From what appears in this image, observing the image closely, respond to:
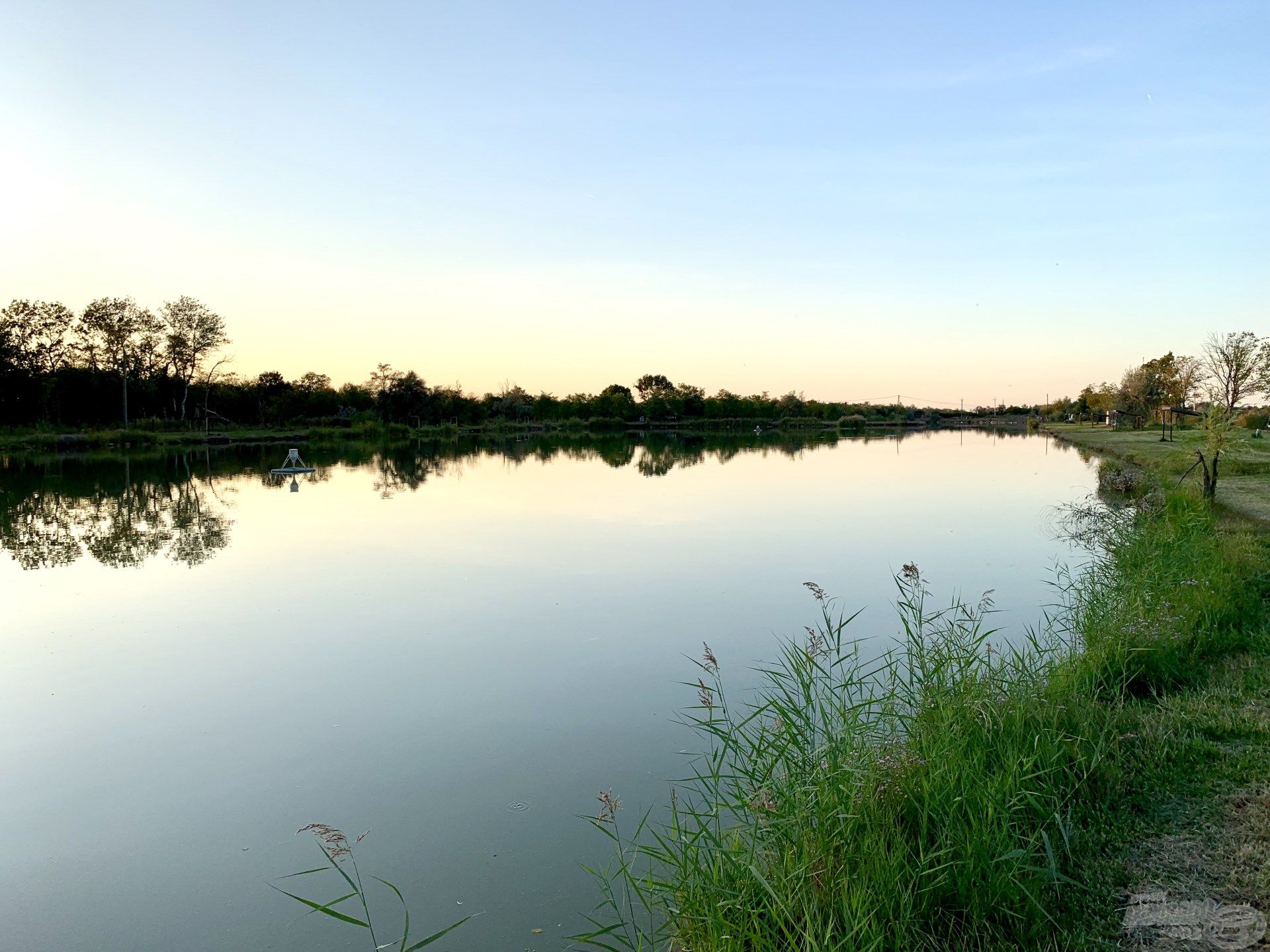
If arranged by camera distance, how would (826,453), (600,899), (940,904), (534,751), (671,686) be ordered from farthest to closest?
(826,453) → (671,686) → (534,751) → (600,899) → (940,904)

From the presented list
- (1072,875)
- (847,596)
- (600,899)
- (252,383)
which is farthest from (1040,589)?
(252,383)

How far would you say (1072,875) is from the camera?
107 inches

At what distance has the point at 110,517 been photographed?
12.8 m

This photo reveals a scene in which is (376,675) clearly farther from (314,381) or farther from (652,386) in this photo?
(652,386)

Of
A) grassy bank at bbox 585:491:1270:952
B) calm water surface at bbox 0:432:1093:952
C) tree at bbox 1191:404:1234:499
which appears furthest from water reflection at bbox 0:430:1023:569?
tree at bbox 1191:404:1234:499

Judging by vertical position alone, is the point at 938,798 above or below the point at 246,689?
above

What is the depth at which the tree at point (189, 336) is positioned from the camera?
131 ft

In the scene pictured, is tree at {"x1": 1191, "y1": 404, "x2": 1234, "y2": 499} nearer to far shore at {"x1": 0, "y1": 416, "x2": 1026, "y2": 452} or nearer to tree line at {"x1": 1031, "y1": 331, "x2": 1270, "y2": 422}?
tree line at {"x1": 1031, "y1": 331, "x2": 1270, "y2": 422}

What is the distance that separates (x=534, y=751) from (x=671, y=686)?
1238 mm

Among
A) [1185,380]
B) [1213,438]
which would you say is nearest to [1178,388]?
[1185,380]

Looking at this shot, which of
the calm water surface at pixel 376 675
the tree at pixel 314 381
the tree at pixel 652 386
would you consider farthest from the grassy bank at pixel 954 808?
the tree at pixel 652 386

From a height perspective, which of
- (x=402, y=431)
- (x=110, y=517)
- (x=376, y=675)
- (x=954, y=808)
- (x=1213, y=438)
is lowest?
(x=376, y=675)

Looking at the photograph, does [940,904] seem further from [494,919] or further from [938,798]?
[494,919]

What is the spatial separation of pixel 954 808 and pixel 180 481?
1973cm
